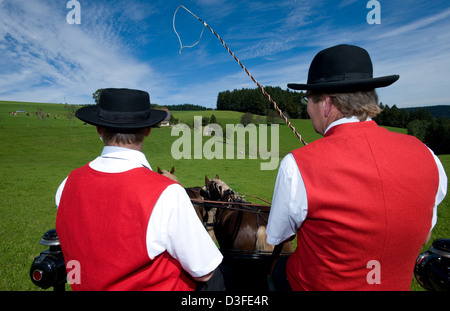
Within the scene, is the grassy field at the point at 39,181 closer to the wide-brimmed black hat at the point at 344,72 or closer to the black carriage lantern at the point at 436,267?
the black carriage lantern at the point at 436,267

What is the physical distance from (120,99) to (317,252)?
165cm

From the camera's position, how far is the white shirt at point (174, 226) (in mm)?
1290

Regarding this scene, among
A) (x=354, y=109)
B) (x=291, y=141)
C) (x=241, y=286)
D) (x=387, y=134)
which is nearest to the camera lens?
(x=387, y=134)

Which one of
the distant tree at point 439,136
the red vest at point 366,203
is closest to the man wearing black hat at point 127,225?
the red vest at point 366,203

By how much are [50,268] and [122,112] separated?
1.24 m

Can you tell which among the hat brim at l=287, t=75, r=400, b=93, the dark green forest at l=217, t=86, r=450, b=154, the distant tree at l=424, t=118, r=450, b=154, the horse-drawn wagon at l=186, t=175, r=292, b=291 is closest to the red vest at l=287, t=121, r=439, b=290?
the hat brim at l=287, t=75, r=400, b=93

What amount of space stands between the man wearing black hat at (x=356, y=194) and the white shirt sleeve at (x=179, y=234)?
1.64ft

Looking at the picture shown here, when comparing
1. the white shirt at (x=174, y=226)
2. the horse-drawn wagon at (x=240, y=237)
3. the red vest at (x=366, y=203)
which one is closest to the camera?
the red vest at (x=366, y=203)

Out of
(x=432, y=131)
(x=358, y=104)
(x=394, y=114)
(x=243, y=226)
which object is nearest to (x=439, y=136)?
(x=432, y=131)

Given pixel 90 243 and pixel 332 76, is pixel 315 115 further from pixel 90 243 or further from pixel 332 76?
pixel 90 243

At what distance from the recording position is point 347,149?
124cm

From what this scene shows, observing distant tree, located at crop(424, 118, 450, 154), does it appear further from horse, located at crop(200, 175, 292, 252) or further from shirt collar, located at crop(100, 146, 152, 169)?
shirt collar, located at crop(100, 146, 152, 169)
